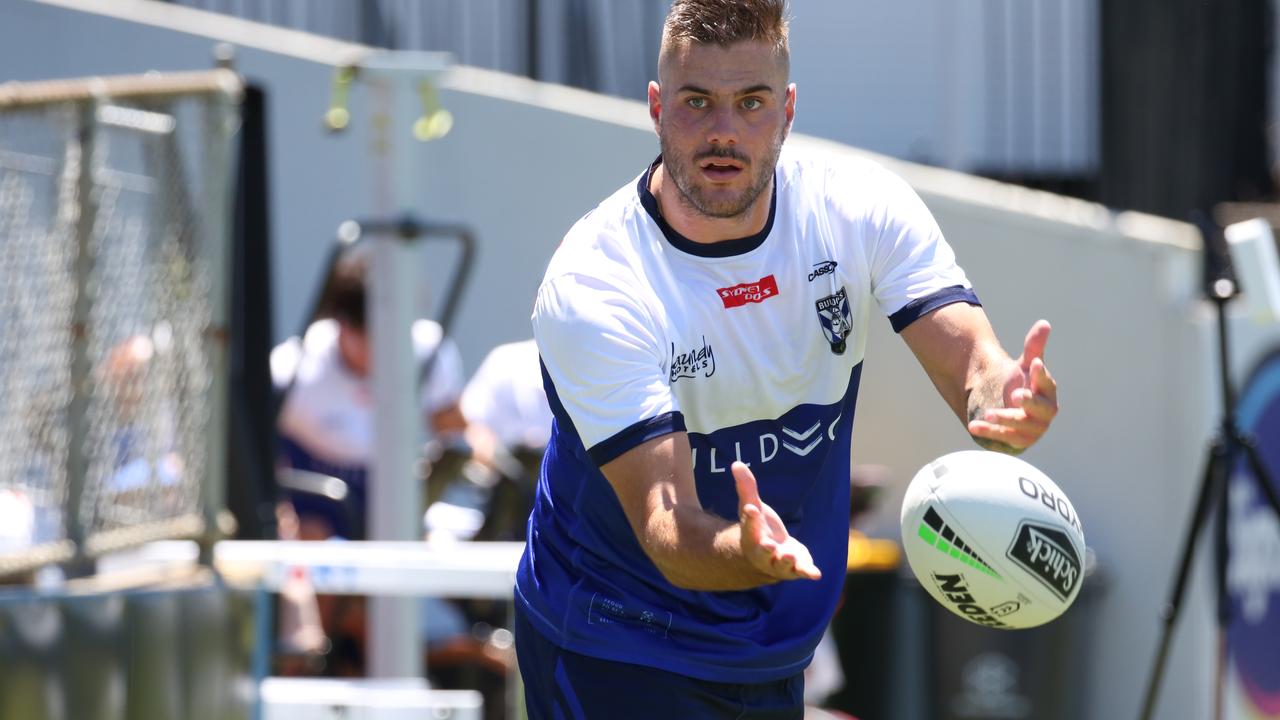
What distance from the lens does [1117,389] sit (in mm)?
9297

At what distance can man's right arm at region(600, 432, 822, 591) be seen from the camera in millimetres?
3396

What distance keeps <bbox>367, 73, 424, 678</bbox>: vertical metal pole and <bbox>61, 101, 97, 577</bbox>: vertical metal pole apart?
1083 millimetres

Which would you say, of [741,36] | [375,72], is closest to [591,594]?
[741,36]

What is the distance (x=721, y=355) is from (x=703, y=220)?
30 centimetres

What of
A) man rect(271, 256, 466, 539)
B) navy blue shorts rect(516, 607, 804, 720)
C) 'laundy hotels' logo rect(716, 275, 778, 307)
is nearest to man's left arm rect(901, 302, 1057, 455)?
'laundy hotels' logo rect(716, 275, 778, 307)

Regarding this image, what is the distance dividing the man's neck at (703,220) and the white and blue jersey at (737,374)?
0.02 meters

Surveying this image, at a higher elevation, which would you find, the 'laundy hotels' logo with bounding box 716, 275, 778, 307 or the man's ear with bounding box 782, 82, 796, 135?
the man's ear with bounding box 782, 82, 796, 135

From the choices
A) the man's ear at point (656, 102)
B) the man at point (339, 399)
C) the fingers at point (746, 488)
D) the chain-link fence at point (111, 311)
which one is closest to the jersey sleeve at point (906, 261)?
the man's ear at point (656, 102)

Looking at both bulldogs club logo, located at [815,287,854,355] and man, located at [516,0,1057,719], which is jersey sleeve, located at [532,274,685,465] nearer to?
man, located at [516,0,1057,719]

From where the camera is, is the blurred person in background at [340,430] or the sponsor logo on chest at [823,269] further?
the blurred person in background at [340,430]

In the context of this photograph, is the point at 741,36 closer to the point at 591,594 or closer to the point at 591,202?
the point at 591,594

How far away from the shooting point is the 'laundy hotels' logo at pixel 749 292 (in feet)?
13.3

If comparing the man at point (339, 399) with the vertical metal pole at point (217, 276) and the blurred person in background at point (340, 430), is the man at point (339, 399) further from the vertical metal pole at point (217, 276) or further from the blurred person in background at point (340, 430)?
the vertical metal pole at point (217, 276)

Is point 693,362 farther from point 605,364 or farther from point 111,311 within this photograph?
point 111,311
